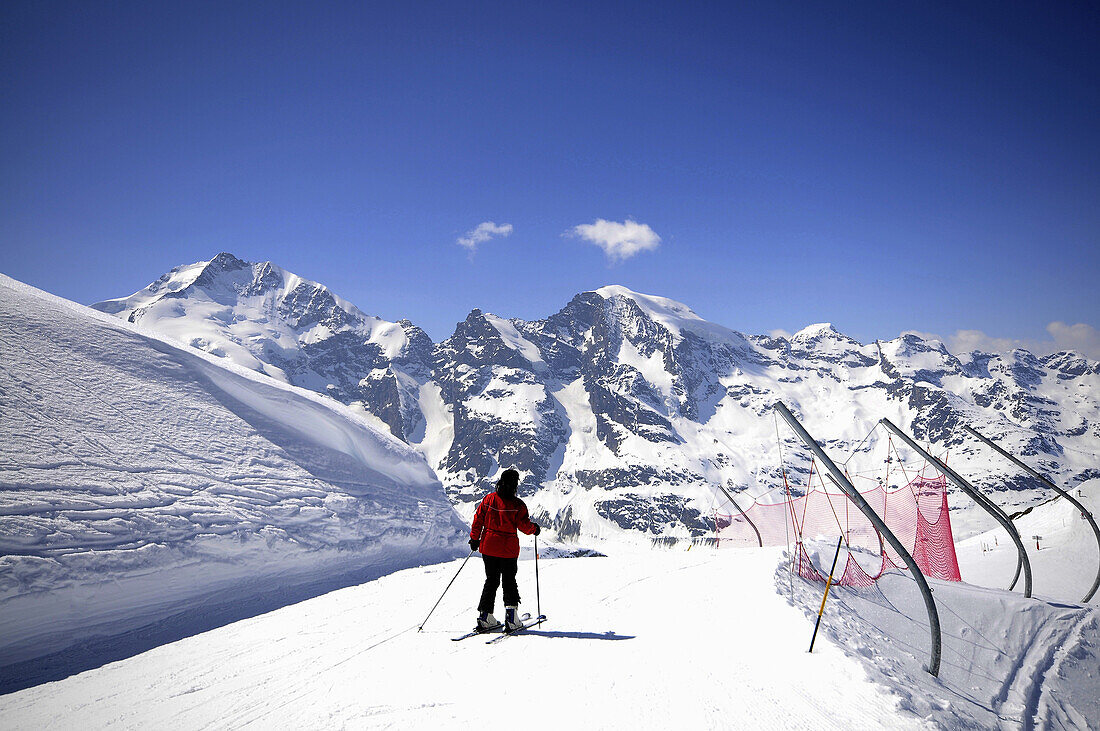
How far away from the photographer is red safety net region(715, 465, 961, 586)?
11.4 metres

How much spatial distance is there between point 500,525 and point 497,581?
845 mm

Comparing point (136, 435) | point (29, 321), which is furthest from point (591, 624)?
point (29, 321)

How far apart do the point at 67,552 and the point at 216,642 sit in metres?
4.63

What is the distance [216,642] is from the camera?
9102mm

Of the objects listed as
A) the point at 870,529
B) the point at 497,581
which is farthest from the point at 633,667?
the point at 870,529

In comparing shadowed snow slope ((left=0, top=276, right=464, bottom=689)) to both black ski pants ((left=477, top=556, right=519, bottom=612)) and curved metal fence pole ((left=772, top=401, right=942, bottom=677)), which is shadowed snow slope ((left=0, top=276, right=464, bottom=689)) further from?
curved metal fence pole ((left=772, top=401, right=942, bottom=677))

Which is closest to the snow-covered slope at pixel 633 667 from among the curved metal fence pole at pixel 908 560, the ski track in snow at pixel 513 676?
the ski track in snow at pixel 513 676

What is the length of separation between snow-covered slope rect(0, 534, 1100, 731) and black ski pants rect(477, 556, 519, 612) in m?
0.53

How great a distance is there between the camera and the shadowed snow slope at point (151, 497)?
10438mm

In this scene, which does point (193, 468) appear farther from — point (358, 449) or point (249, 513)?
point (358, 449)

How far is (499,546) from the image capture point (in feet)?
24.7

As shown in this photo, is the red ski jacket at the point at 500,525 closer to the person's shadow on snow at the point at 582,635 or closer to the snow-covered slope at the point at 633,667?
the person's shadow on snow at the point at 582,635

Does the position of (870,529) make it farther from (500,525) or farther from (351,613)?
(351,613)

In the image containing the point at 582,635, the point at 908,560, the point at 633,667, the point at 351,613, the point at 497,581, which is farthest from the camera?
the point at 351,613
